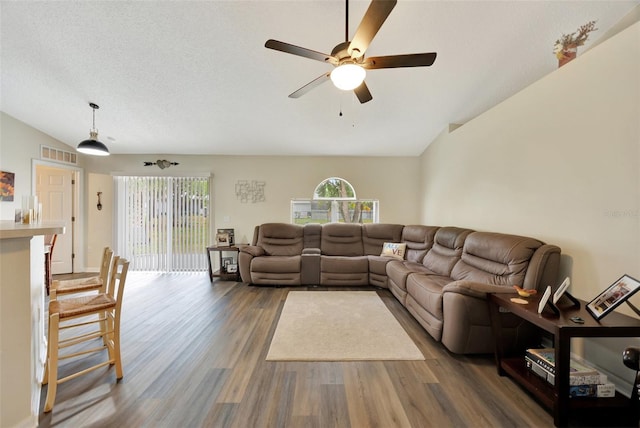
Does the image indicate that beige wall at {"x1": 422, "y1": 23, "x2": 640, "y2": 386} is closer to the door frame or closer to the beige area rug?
the beige area rug

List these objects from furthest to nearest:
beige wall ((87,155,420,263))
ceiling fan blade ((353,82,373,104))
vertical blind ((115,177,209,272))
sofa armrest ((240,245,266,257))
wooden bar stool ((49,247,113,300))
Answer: beige wall ((87,155,420,263)) → vertical blind ((115,177,209,272)) → sofa armrest ((240,245,266,257)) → ceiling fan blade ((353,82,373,104)) → wooden bar stool ((49,247,113,300))

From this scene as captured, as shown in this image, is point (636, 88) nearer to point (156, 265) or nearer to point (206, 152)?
point (206, 152)

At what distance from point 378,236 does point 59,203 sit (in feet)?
20.5

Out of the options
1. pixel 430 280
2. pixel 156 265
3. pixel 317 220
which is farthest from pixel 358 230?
pixel 156 265

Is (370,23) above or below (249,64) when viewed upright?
below

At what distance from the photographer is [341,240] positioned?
190 inches

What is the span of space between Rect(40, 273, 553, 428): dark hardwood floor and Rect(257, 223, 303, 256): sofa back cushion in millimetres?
2162

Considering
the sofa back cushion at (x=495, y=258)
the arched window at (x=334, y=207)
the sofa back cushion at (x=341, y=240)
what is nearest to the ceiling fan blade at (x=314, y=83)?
the sofa back cushion at (x=495, y=258)

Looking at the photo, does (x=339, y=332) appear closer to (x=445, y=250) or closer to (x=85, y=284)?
(x=445, y=250)

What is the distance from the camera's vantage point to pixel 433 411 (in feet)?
5.15

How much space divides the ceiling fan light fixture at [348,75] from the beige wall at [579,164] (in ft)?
5.87

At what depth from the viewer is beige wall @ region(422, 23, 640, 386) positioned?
1687mm

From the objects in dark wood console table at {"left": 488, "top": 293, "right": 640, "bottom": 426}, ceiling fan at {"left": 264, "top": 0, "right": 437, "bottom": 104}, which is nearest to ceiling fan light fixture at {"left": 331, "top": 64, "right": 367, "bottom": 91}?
ceiling fan at {"left": 264, "top": 0, "right": 437, "bottom": 104}

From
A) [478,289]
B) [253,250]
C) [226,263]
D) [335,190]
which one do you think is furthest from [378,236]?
[226,263]
